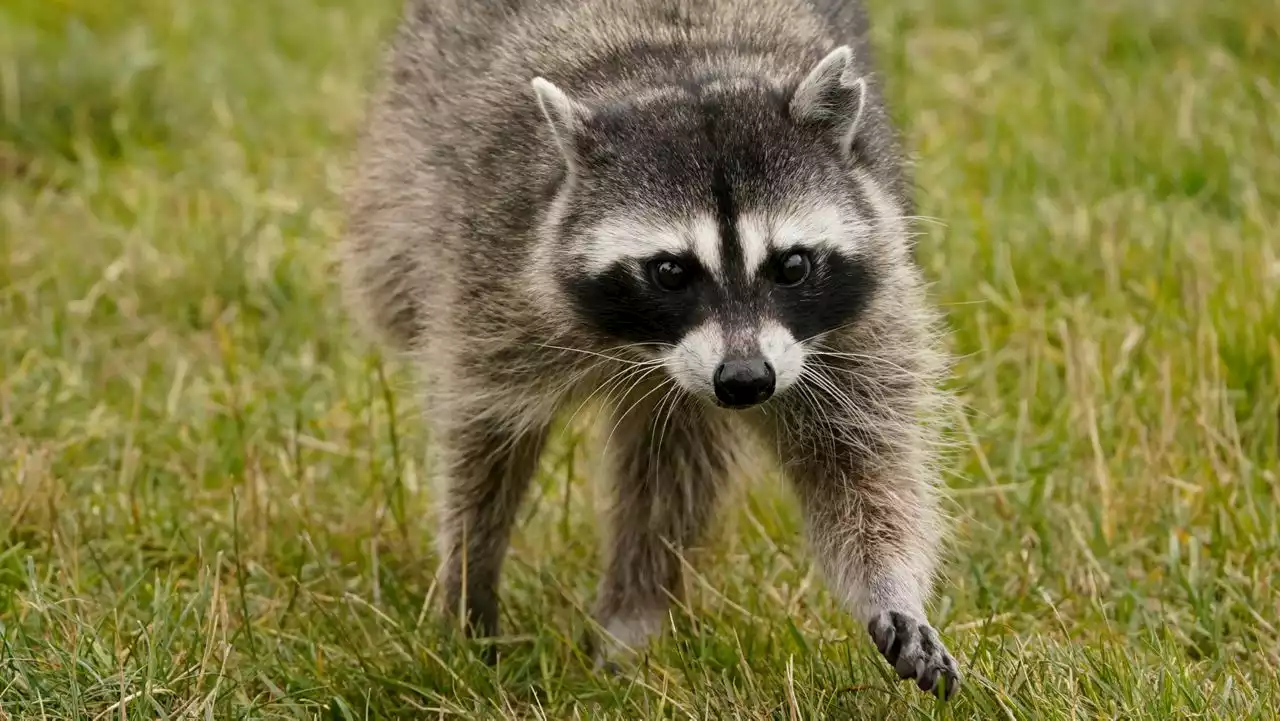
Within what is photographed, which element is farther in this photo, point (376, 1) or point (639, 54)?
point (376, 1)

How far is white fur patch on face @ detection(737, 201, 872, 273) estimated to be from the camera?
342 cm

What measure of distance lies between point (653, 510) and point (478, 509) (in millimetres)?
424

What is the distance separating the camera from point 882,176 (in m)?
3.91

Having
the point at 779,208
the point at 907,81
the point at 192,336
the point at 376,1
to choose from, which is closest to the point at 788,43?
the point at 779,208

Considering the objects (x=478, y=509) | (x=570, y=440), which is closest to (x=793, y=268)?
(x=478, y=509)

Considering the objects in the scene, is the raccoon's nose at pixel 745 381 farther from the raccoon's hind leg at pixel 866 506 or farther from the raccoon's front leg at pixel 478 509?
the raccoon's front leg at pixel 478 509

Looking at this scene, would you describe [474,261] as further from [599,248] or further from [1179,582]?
[1179,582]

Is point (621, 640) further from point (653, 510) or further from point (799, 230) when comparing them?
point (799, 230)

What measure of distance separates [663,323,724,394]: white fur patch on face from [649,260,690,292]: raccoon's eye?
0.32ft

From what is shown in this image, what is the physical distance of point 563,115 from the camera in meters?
3.63

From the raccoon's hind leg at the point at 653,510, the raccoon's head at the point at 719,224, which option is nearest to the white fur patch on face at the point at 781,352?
the raccoon's head at the point at 719,224

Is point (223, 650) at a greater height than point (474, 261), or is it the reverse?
point (474, 261)

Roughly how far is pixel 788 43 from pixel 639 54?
36 centimetres

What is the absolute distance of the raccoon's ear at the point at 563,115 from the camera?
362 cm
